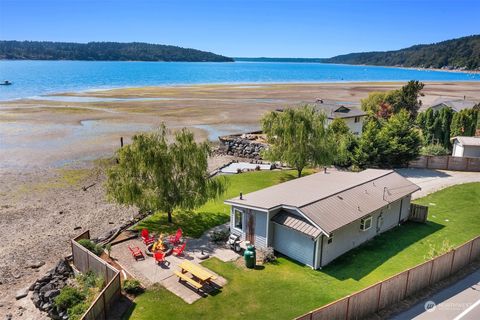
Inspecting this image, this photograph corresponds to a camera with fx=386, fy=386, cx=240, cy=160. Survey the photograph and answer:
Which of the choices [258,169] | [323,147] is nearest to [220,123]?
[258,169]

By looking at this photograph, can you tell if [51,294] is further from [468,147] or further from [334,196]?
[468,147]

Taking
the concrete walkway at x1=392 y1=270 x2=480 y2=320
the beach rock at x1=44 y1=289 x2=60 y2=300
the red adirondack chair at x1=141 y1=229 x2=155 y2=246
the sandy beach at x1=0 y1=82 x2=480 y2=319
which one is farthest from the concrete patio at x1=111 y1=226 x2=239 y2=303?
the concrete walkway at x1=392 y1=270 x2=480 y2=320

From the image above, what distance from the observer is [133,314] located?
51.6 feet

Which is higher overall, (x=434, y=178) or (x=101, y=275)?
(x=434, y=178)

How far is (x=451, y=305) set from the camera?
52.9 feet

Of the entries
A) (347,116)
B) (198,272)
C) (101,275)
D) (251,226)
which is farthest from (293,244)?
(347,116)

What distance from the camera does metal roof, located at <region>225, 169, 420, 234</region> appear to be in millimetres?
19766

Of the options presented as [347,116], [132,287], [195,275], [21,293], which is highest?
[347,116]

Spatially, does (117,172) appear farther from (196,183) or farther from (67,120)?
(67,120)

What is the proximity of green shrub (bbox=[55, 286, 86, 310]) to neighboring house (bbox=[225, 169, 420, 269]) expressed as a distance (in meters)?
8.72

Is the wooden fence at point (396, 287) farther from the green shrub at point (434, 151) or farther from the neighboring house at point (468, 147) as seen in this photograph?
the green shrub at point (434, 151)

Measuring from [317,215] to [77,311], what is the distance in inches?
462

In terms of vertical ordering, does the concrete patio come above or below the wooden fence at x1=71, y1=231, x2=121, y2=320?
below

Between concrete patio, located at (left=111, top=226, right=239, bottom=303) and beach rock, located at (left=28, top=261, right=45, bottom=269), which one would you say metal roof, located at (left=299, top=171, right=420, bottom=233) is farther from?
beach rock, located at (left=28, top=261, right=45, bottom=269)
